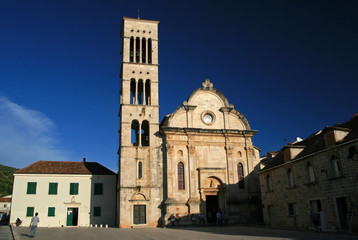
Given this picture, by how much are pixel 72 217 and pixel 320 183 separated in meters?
26.2

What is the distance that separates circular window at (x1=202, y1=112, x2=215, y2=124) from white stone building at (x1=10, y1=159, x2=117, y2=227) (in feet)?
41.8

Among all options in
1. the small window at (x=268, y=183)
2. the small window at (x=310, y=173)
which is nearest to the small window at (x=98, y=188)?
the small window at (x=268, y=183)

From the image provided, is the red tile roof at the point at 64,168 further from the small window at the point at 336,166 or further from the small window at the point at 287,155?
the small window at the point at 336,166

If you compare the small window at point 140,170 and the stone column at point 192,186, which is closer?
the stone column at point 192,186

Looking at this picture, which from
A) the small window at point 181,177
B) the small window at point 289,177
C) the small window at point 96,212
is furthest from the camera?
the small window at point 96,212

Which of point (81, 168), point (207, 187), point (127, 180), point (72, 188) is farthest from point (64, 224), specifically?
Result: point (207, 187)

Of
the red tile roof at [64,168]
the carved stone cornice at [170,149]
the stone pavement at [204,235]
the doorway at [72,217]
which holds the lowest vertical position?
the stone pavement at [204,235]

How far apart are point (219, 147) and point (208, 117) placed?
3756 mm

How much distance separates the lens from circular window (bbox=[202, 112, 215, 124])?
116 feet

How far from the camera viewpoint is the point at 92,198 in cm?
3562

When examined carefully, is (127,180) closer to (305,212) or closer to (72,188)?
(72,188)

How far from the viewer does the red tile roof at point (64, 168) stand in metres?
35.5

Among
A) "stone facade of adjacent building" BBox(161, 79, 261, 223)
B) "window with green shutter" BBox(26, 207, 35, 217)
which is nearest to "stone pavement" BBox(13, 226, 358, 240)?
"stone facade of adjacent building" BBox(161, 79, 261, 223)

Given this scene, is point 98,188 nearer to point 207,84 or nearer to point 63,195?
point 63,195
